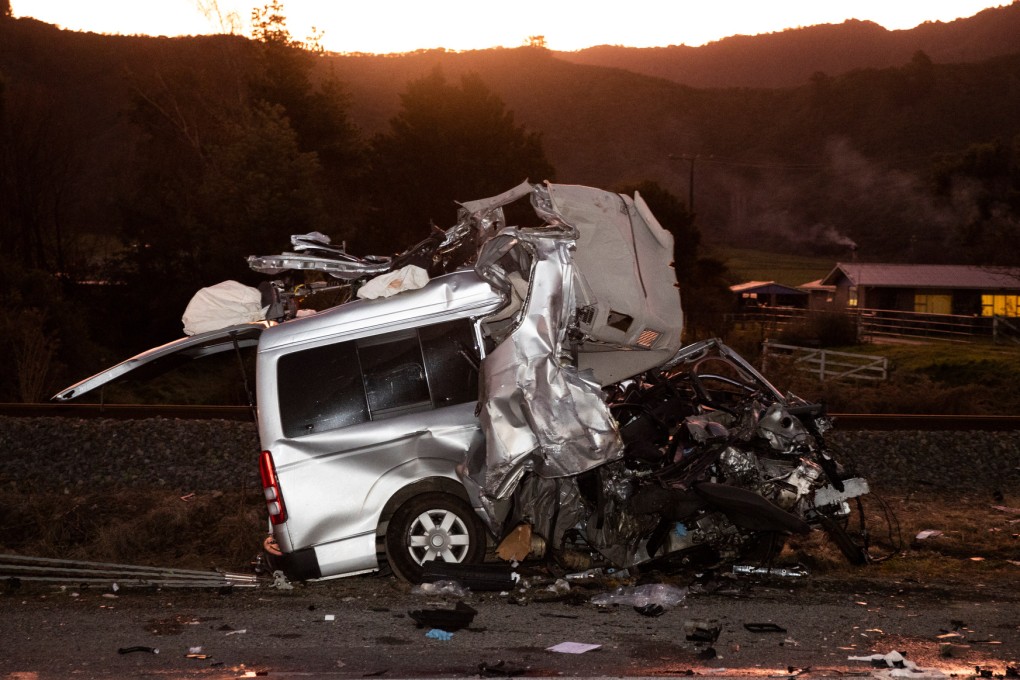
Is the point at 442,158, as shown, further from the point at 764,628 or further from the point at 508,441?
the point at 764,628

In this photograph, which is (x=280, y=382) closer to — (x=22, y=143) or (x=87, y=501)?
(x=87, y=501)

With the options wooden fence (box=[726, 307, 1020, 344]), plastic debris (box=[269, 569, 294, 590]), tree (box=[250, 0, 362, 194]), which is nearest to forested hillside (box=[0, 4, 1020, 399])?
tree (box=[250, 0, 362, 194])

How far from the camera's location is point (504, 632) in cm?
564

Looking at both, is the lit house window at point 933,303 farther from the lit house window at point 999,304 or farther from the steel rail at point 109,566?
the steel rail at point 109,566

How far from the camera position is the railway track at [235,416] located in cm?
1430

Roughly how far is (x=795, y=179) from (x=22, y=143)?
286 feet

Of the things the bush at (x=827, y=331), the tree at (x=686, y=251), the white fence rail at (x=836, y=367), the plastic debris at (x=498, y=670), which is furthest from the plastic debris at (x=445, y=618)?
the tree at (x=686, y=251)

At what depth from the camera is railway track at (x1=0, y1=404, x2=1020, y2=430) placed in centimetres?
1430

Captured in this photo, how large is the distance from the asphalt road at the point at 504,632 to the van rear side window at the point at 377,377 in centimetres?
124

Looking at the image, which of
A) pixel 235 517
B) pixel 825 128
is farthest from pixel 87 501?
pixel 825 128

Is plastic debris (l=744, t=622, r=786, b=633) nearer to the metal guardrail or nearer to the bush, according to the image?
the metal guardrail

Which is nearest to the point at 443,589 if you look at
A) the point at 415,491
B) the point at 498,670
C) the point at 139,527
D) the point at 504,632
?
the point at 415,491

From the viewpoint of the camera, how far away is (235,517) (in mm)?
8961

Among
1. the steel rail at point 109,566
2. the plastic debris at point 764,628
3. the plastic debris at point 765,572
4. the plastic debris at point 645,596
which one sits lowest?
the plastic debris at point 765,572
